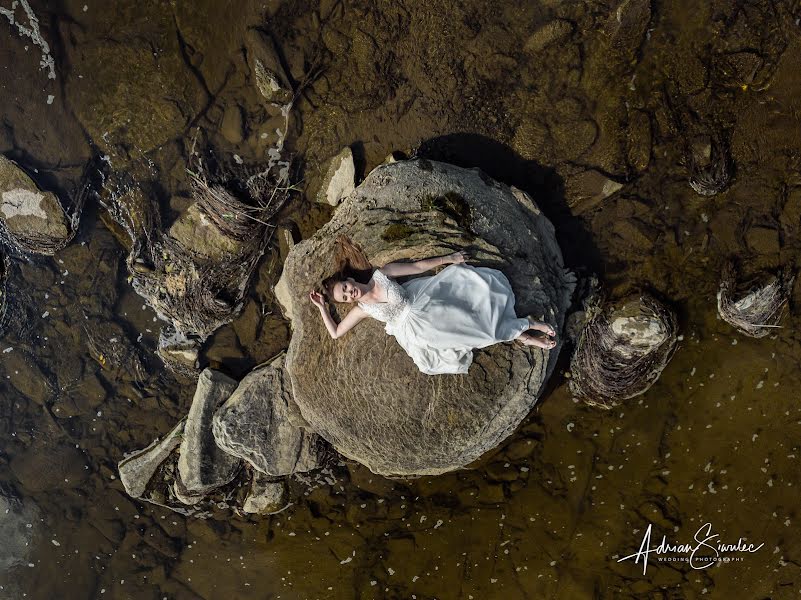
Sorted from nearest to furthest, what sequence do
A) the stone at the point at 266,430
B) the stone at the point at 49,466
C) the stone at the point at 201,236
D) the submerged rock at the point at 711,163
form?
the submerged rock at the point at 711,163
the stone at the point at 266,430
the stone at the point at 201,236
the stone at the point at 49,466

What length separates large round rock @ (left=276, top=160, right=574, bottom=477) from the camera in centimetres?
390

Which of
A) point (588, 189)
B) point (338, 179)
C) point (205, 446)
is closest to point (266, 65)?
point (338, 179)

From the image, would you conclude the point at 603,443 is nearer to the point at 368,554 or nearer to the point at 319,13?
the point at 368,554

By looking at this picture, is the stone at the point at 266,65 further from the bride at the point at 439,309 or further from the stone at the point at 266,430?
the stone at the point at 266,430

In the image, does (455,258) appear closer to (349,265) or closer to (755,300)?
(349,265)

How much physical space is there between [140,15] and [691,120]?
5.94m

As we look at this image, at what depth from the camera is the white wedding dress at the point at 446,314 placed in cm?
341

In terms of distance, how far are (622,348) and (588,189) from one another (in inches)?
65.6

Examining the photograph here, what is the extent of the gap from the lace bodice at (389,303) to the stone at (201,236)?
95.5 inches

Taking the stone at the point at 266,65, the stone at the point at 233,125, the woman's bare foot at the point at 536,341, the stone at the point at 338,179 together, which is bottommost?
the woman's bare foot at the point at 536,341

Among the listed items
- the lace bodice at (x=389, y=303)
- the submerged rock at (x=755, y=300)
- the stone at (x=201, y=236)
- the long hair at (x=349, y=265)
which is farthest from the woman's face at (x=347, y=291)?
the submerged rock at (x=755, y=300)

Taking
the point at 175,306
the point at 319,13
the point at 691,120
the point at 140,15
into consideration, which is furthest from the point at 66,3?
the point at 691,120

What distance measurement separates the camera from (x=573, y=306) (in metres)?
4.80

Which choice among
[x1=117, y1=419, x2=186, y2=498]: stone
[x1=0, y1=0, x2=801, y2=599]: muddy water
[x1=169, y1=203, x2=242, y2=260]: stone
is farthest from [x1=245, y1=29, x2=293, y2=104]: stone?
[x1=117, y1=419, x2=186, y2=498]: stone
